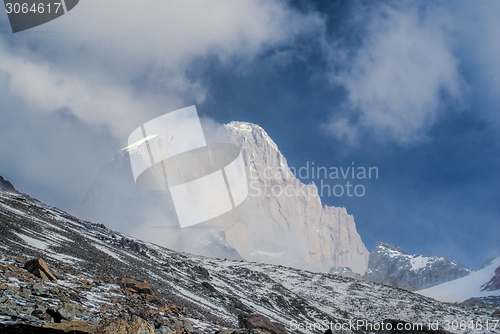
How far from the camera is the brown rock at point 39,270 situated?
11.2 meters

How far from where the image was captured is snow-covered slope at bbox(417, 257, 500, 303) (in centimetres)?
12975

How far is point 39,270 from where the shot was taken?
11.2m

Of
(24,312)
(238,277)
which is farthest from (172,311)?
(238,277)

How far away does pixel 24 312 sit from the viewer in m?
7.81

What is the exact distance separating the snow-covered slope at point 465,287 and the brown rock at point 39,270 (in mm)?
165976

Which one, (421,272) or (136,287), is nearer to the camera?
(136,287)

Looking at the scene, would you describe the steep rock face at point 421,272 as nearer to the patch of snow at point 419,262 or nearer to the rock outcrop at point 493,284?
the patch of snow at point 419,262

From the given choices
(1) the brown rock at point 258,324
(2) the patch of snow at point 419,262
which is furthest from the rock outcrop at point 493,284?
(1) the brown rock at point 258,324

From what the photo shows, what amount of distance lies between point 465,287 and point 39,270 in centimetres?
19292

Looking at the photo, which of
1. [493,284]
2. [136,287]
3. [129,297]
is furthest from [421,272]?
[129,297]

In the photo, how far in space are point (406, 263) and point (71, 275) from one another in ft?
745

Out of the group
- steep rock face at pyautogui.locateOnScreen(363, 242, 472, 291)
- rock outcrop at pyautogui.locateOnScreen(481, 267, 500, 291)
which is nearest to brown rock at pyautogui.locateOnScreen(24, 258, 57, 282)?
rock outcrop at pyautogui.locateOnScreen(481, 267, 500, 291)

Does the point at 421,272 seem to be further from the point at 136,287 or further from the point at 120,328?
the point at 120,328

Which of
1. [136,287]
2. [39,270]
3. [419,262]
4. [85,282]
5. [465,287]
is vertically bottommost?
[465,287]
